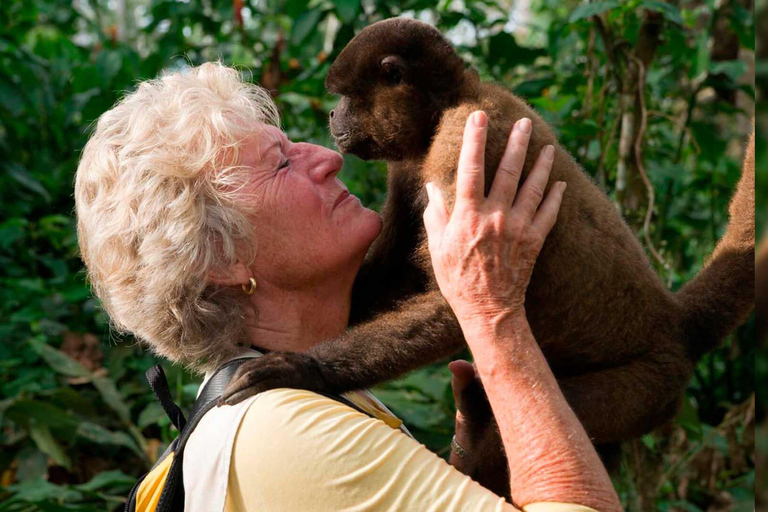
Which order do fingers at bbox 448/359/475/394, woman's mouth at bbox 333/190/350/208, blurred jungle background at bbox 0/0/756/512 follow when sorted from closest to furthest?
woman's mouth at bbox 333/190/350/208 < fingers at bbox 448/359/475/394 < blurred jungle background at bbox 0/0/756/512

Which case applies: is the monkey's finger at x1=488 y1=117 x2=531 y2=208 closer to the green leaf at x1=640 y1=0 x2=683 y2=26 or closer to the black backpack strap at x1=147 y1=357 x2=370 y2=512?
the black backpack strap at x1=147 y1=357 x2=370 y2=512

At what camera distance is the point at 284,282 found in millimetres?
2145

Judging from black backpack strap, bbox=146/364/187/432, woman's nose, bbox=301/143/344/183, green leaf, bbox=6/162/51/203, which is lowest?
green leaf, bbox=6/162/51/203

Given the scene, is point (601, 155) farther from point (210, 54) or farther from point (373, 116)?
point (210, 54)

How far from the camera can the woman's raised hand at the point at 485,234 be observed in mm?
1767

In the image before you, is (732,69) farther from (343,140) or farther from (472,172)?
(472,172)

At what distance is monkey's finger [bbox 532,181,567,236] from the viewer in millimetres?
1905

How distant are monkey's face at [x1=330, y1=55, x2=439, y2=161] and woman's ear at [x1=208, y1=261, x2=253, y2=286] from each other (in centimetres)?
75

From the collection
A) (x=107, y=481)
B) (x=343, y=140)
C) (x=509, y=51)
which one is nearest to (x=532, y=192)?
(x=343, y=140)

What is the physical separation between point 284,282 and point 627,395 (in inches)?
40.0

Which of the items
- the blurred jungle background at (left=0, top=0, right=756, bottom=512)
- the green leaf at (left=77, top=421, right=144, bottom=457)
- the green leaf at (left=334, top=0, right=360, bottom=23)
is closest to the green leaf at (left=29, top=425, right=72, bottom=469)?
the blurred jungle background at (left=0, top=0, right=756, bottom=512)

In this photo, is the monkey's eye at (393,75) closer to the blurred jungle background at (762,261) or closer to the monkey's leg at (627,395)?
the monkey's leg at (627,395)

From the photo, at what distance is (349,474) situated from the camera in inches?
61.6

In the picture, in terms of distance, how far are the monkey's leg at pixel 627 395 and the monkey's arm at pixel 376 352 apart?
1.24 feet
